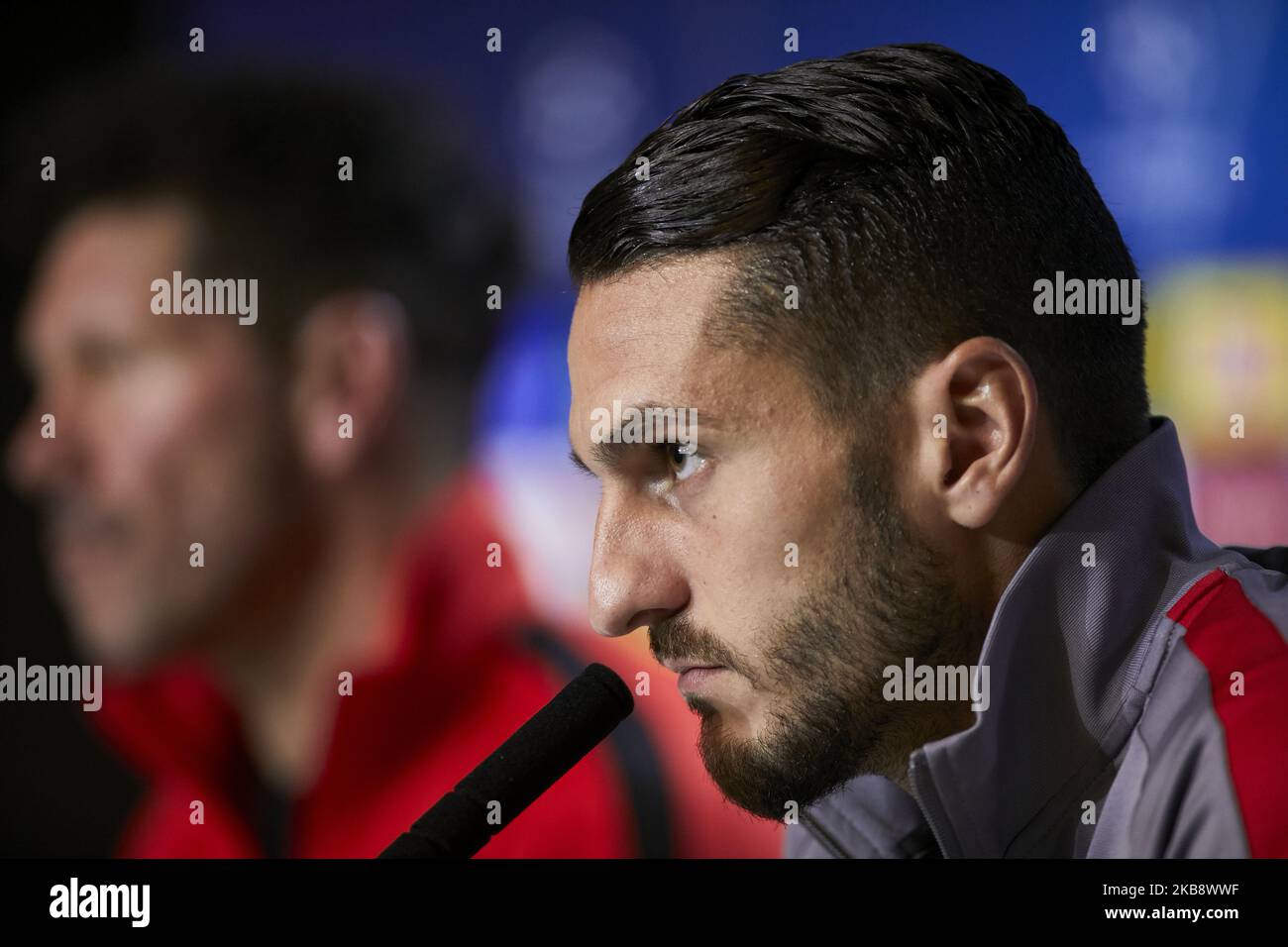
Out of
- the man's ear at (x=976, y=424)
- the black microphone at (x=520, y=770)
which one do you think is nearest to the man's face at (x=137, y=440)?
the black microphone at (x=520, y=770)

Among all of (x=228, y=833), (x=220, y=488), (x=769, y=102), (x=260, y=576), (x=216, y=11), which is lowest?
(x=228, y=833)

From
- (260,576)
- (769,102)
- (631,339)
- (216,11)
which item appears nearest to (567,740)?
(631,339)

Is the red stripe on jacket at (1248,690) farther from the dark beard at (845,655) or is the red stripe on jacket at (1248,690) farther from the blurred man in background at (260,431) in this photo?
the blurred man in background at (260,431)

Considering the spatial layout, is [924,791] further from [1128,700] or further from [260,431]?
[260,431]

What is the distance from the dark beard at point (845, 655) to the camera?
1133 millimetres

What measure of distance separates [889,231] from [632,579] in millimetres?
378

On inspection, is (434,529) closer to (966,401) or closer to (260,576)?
A: (260,576)

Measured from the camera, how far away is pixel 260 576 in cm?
169

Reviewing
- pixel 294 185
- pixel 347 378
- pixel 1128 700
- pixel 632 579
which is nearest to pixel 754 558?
pixel 632 579

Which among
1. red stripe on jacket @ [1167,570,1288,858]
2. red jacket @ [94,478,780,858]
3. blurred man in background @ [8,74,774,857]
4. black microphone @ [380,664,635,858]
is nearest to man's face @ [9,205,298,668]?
blurred man in background @ [8,74,774,857]

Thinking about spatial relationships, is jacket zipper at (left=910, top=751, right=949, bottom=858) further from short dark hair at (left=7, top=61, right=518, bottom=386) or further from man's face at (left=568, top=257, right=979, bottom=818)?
short dark hair at (left=7, top=61, right=518, bottom=386)

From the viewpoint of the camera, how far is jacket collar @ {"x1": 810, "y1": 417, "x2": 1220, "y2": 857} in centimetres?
107

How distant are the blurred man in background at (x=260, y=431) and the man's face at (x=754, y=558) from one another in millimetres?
514
